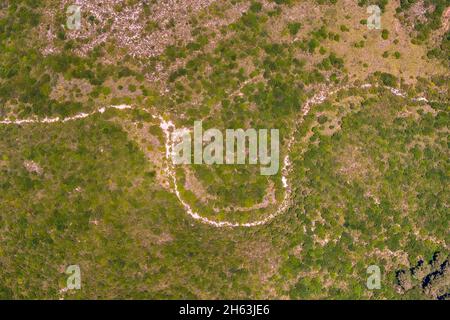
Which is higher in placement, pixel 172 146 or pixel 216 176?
pixel 172 146

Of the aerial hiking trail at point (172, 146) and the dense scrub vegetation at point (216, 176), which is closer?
the dense scrub vegetation at point (216, 176)

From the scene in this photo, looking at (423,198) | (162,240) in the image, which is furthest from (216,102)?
(423,198)

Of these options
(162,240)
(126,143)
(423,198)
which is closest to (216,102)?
(126,143)

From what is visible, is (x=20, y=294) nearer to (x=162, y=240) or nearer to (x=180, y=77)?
(x=162, y=240)

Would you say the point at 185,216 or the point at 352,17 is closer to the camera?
the point at 185,216

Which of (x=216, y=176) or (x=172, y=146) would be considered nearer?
(x=172, y=146)

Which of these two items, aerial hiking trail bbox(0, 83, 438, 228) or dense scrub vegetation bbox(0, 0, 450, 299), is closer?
dense scrub vegetation bbox(0, 0, 450, 299)
